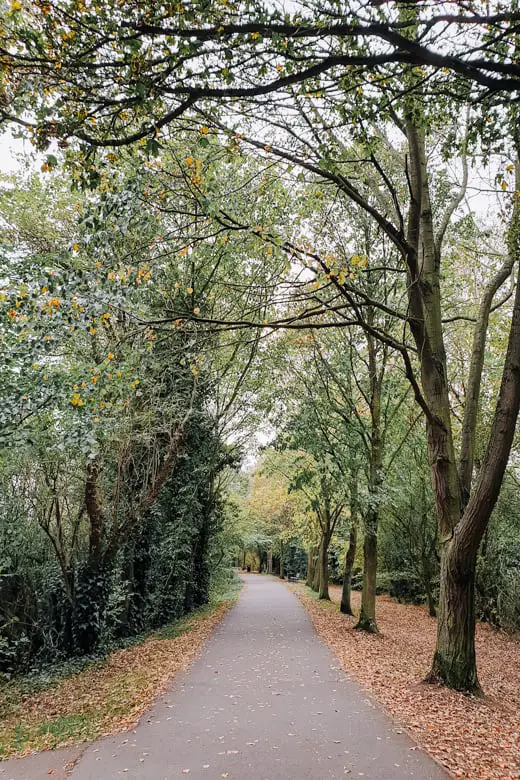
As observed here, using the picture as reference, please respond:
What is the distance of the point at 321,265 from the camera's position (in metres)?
6.43

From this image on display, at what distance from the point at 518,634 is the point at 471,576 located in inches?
398

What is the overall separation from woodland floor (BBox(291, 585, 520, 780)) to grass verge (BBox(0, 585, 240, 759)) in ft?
11.0

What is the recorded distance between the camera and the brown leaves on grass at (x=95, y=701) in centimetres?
591

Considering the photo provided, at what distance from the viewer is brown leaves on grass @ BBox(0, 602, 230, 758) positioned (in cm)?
591

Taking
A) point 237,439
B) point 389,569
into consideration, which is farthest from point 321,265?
point 389,569

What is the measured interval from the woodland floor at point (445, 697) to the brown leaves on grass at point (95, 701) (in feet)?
11.0

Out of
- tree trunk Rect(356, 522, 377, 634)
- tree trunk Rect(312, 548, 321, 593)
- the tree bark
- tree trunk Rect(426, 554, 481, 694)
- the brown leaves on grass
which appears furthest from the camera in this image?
tree trunk Rect(312, 548, 321, 593)

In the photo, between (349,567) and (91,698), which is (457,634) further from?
(349,567)

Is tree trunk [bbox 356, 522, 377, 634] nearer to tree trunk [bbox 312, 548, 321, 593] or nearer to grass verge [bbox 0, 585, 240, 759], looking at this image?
grass verge [bbox 0, 585, 240, 759]

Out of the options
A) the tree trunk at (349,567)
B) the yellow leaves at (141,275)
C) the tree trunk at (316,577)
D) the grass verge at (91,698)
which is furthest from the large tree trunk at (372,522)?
the tree trunk at (316,577)

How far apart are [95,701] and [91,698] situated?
1.03ft

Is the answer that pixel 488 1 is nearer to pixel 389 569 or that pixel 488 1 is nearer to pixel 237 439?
pixel 237 439

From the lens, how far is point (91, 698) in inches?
301

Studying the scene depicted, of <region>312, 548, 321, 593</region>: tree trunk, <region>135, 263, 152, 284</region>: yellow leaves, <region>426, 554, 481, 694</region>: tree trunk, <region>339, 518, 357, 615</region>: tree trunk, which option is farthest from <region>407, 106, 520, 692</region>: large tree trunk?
<region>312, 548, 321, 593</region>: tree trunk
